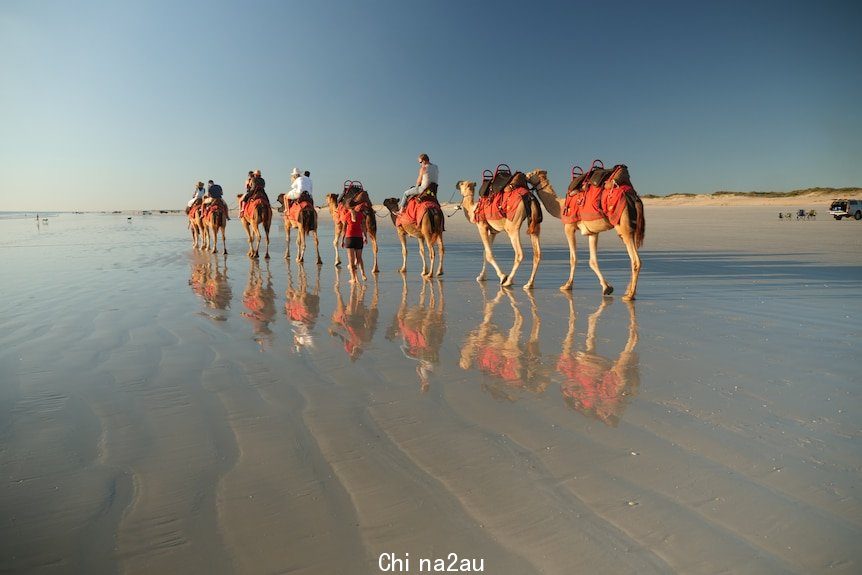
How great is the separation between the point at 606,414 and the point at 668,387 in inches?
32.0

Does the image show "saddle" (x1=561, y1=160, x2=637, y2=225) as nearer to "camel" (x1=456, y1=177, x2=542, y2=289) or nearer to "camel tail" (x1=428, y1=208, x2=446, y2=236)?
"camel" (x1=456, y1=177, x2=542, y2=289)

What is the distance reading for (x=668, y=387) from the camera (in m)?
4.04

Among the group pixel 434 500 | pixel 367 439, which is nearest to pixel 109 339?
pixel 367 439

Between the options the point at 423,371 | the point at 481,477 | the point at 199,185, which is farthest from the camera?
the point at 199,185

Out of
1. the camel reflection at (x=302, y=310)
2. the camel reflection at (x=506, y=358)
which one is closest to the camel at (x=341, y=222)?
the camel reflection at (x=302, y=310)

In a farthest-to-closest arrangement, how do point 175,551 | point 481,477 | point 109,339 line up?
point 109,339 < point 481,477 < point 175,551

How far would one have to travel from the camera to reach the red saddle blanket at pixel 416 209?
37.2 feet

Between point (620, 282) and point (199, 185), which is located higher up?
point (199, 185)

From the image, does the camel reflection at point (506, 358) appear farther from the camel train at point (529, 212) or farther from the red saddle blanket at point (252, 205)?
the red saddle blanket at point (252, 205)

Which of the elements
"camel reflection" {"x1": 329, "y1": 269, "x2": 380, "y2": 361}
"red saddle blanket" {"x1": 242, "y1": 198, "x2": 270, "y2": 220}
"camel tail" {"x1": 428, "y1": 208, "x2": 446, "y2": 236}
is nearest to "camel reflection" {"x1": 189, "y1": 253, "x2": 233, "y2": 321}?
"camel reflection" {"x1": 329, "y1": 269, "x2": 380, "y2": 361}

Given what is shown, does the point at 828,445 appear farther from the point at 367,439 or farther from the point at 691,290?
the point at 691,290

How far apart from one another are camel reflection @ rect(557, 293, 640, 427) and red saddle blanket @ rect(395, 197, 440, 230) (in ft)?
20.4

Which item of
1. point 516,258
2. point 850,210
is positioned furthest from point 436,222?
point 850,210

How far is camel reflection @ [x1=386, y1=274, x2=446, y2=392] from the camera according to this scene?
15.8 ft
